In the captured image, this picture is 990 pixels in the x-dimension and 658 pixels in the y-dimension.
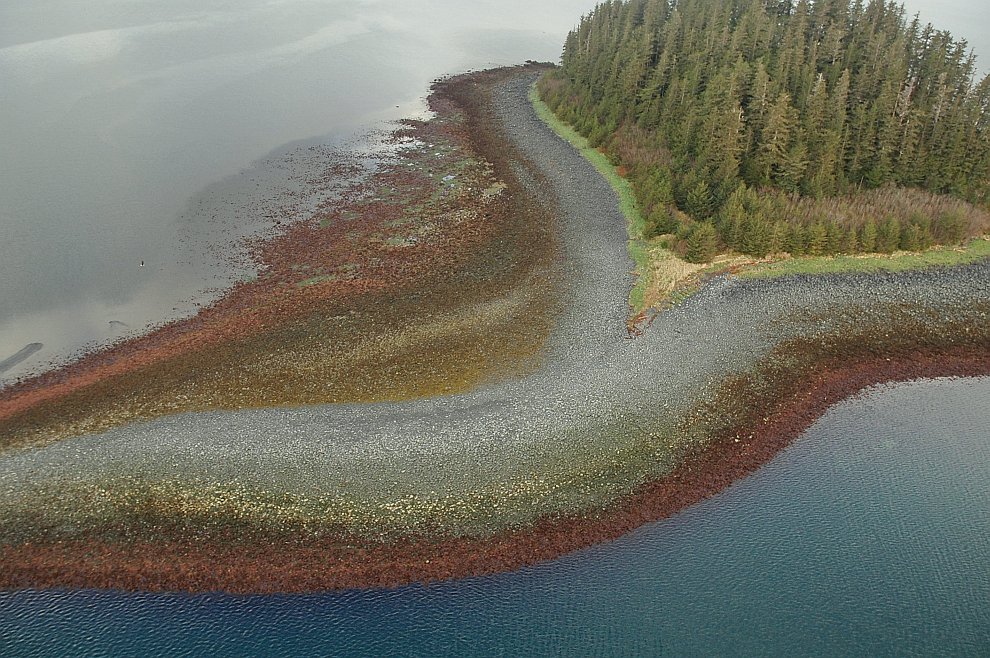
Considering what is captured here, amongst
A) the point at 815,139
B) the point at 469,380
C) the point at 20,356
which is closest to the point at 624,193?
the point at 815,139

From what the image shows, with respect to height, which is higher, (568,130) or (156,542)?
(568,130)

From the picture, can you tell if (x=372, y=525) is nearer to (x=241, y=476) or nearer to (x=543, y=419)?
(x=241, y=476)

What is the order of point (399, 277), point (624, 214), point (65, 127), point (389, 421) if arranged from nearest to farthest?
point (389, 421), point (399, 277), point (624, 214), point (65, 127)

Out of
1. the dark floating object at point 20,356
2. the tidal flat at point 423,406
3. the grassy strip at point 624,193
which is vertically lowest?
the tidal flat at point 423,406

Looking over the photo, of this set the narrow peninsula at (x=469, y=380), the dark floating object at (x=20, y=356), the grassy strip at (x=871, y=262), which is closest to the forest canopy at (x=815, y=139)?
the narrow peninsula at (x=469, y=380)

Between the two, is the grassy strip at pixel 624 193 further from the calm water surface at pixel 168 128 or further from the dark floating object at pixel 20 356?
the dark floating object at pixel 20 356

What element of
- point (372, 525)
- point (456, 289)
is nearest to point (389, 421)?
point (372, 525)

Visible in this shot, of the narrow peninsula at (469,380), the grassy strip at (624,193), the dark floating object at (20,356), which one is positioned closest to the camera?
the narrow peninsula at (469,380)
